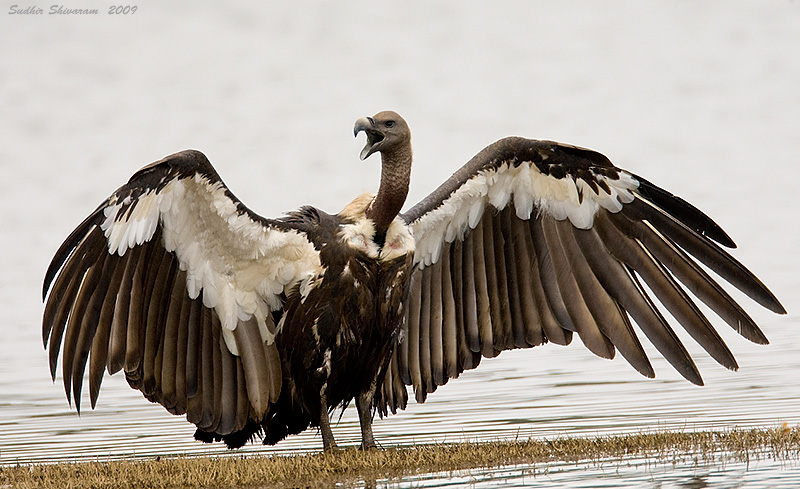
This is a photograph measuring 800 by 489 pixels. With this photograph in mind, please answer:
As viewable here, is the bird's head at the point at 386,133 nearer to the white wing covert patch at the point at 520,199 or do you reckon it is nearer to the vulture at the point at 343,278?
the vulture at the point at 343,278

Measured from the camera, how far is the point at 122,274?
9.08 meters

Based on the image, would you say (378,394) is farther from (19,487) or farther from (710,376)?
(710,376)

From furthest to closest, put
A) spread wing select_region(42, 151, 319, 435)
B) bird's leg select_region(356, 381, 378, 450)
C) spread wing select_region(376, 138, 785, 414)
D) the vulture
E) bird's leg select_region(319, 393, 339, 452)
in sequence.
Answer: bird's leg select_region(356, 381, 378, 450) < bird's leg select_region(319, 393, 339, 452) < spread wing select_region(376, 138, 785, 414) < the vulture < spread wing select_region(42, 151, 319, 435)

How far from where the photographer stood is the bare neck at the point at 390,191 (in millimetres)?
9250

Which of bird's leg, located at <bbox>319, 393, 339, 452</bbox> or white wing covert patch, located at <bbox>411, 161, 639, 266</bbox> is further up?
white wing covert patch, located at <bbox>411, 161, 639, 266</bbox>

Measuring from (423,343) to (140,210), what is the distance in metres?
2.69

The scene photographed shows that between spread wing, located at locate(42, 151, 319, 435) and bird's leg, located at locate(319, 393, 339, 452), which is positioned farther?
bird's leg, located at locate(319, 393, 339, 452)

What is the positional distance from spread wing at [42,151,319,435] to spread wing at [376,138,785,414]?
1203 millimetres

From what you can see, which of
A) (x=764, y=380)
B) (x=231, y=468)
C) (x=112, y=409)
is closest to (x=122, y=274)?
(x=231, y=468)

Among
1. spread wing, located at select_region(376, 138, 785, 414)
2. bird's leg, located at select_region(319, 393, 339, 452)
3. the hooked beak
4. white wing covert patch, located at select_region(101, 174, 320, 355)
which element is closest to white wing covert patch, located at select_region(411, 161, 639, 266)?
spread wing, located at select_region(376, 138, 785, 414)

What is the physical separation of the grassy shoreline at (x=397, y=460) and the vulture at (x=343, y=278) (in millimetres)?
560

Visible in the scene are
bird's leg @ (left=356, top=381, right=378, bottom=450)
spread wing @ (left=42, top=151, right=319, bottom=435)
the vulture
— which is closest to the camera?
spread wing @ (left=42, top=151, right=319, bottom=435)

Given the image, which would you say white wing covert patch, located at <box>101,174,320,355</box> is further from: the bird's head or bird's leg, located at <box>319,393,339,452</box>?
the bird's head

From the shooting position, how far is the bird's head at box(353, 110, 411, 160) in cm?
939
